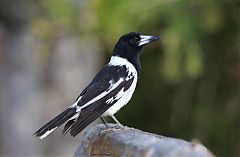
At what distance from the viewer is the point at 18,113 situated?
28.1ft

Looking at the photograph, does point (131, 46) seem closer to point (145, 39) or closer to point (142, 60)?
point (145, 39)

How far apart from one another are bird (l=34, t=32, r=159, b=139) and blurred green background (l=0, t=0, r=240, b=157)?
2.35 meters

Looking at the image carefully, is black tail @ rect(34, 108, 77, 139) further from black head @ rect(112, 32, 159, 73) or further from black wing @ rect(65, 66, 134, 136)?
black head @ rect(112, 32, 159, 73)

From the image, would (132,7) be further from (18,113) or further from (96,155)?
(96,155)

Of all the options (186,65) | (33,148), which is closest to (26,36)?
(33,148)

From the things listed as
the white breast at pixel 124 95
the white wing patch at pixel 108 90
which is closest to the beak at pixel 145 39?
the white breast at pixel 124 95

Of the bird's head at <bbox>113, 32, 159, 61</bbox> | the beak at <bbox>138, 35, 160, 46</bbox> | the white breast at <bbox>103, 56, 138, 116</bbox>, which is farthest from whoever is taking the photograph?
the bird's head at <bbox>113, 32, 159, 61</bbox>

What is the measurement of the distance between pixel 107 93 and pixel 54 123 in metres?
0.57

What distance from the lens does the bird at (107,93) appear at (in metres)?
4.37

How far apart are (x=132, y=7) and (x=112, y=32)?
0.35 metres

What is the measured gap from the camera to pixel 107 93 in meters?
4.78

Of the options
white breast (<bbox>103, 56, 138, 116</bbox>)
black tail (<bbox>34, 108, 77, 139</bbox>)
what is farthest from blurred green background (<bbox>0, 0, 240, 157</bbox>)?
black tail (<bbox>34, 108, 77, 139</bbox>)

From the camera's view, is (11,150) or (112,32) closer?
(112,32)

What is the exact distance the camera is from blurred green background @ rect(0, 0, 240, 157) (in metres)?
7.95
